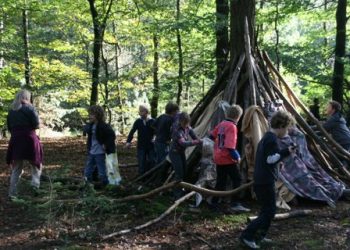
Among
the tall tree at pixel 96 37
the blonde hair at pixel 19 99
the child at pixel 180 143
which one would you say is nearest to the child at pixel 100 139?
the blonde hair at pixel 19 99

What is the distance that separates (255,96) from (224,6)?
637cm

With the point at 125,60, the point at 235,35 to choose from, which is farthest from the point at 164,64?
the point at 235,35

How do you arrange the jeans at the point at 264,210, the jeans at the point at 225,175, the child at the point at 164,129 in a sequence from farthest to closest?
the child at the point at 164,129 < the jeans at the point at 225,175 < the jeans at the point at 264,210

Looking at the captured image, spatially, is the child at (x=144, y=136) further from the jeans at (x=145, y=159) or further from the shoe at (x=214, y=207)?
the shoe at (x=214, y=207)

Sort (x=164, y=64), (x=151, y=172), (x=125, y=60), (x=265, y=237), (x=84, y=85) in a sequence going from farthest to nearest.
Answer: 1. (x=125, y=60)
2. (x=164, y=64)
3. (x=84, y=85)
4. (x=151, y=172)
5. (x=265, y=237)

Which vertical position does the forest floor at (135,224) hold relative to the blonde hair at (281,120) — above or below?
below

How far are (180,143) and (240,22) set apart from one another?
10.6ft

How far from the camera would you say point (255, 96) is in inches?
328

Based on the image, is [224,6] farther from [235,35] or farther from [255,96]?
[255,96]

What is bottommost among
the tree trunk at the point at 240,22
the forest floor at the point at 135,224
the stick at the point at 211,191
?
the forest floor at the point at 135,224

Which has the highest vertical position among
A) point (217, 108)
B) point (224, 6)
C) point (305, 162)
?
point (224, 6)

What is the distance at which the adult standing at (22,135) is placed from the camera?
7.42 meters

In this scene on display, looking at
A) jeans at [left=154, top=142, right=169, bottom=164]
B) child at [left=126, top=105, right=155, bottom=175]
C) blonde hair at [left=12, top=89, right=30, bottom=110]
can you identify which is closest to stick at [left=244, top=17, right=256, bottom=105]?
jeans at [left=154, top=142, right=169, bottom=164]

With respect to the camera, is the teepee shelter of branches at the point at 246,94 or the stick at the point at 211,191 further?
the teepee shelter of branches at the point at 246,94
